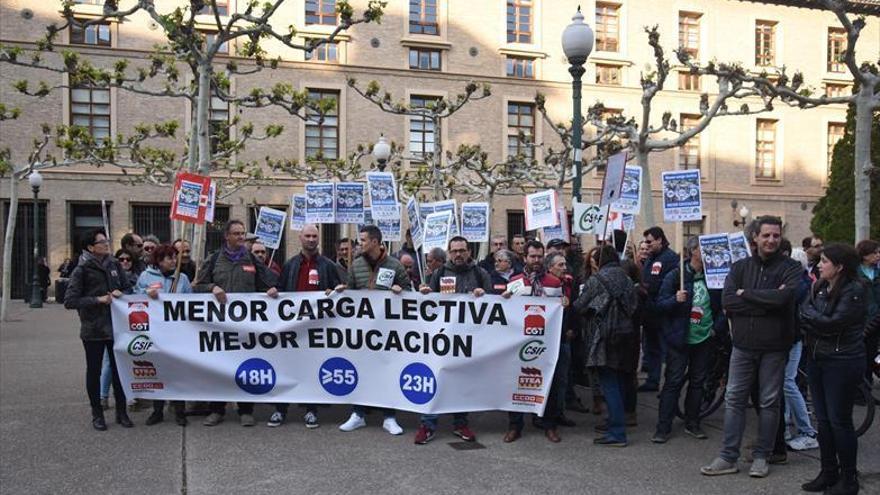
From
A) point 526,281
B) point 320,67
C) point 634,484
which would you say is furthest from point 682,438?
point 320,67

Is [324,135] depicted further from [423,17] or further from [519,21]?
[519,21]

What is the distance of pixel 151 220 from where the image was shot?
1221 inches

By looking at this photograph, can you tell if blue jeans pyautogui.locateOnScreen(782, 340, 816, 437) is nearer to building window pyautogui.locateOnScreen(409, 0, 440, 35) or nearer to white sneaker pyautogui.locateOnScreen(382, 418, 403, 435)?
white sneaker pyautogui.locateOnScreen(382, 418, 403, 435)

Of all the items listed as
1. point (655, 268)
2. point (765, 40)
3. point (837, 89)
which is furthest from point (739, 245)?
point (837, 89)

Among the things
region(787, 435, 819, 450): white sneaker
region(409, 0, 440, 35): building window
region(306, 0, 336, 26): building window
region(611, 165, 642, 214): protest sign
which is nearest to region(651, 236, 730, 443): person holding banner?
region(787, 435, 819, 450): white sneaker

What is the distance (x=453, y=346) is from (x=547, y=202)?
4317 mm

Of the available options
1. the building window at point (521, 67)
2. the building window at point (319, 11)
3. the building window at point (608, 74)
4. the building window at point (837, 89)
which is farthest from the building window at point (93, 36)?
the building window at point (837, 89)

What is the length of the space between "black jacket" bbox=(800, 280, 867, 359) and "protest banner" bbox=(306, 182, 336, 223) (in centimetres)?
553

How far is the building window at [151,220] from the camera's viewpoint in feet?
101

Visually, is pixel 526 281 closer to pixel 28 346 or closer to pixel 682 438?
pixel 682 438

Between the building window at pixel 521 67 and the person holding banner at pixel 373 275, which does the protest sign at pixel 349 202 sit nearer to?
the person holding banner at pixel 373 275

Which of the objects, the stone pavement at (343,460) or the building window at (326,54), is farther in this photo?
the building window at (326,54)

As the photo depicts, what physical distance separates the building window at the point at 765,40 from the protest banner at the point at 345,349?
35.6m

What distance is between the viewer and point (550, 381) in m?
7.13
